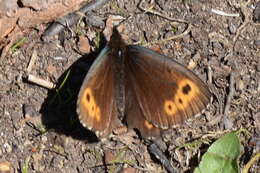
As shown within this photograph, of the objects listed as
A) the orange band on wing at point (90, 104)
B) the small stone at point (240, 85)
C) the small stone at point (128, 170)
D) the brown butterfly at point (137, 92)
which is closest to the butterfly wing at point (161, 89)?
the brown butterfly at point (137, 92)

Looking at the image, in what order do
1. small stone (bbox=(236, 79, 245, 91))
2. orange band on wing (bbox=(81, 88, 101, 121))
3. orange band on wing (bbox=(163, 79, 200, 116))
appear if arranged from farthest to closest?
small stone (bbox=(236, 79, 245, 91)) → orange band on wing (bbox=(163, 79, 200, 116)) → orange band on wing (bbox=(81, 88, 101, 121))

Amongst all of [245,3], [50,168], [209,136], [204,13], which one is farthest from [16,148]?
[245,3]

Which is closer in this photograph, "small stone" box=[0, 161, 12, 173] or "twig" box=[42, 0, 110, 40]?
"small stone" box=[0, 161, 12, 173]

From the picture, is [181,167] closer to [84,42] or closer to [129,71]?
[129,71]

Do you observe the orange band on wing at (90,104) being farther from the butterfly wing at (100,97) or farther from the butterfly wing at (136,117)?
the butterfly wing at (136,117)

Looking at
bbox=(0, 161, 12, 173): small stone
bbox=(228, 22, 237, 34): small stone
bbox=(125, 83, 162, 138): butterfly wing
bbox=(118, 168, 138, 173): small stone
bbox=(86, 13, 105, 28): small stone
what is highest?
bbox=(228, 22, 237, 34): small stone

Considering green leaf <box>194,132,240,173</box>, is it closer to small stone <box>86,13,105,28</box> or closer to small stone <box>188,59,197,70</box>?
small stone <box>188,59,197,70</box>

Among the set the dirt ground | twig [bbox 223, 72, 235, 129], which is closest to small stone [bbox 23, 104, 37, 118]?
the dirt ground
